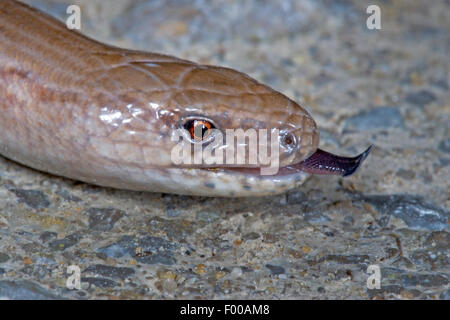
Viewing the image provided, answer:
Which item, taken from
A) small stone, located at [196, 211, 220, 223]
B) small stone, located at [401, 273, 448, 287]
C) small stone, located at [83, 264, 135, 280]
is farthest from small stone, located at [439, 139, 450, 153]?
small stone, located at [83, 264, 135, 280]

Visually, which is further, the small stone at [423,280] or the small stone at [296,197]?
the small stone at [296,197]

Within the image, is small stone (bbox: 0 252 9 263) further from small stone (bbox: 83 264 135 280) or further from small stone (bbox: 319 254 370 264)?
small stone (bbox: 319 254 370 264)

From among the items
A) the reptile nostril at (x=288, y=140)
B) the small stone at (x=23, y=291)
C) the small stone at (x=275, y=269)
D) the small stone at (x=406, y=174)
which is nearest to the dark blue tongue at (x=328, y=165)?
the reptile nostril at (x=288, y=140)

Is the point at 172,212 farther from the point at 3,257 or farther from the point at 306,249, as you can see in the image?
the point at 3,257

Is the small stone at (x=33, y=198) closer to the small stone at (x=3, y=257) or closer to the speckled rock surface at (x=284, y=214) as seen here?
the speckled rock surface at (x=284, y=214)

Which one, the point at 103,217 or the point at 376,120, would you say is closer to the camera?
the point at 103,217

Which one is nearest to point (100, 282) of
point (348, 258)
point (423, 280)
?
point (348, 258)
